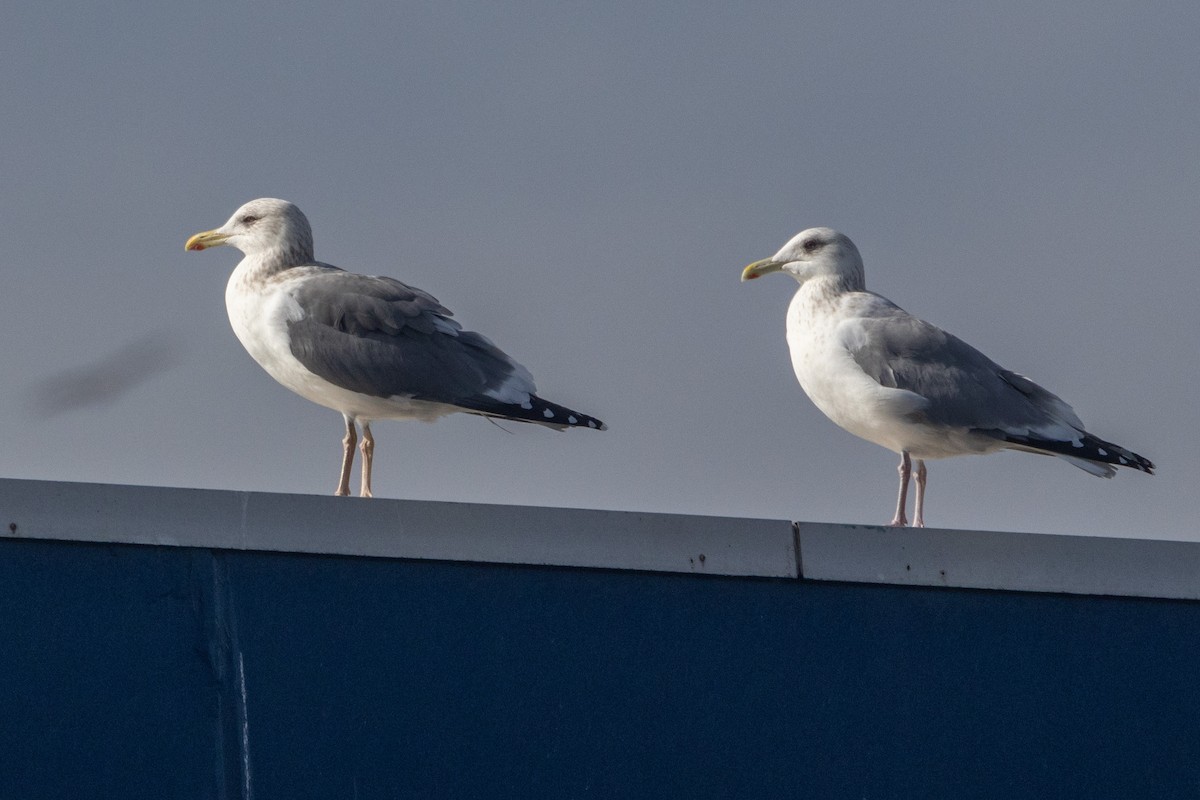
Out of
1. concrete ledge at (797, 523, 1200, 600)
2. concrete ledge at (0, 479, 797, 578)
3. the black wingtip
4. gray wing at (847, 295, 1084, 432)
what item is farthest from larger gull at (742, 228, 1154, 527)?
concrete ledge at (0, 479, 797, 578)

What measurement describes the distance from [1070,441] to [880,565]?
117 inches

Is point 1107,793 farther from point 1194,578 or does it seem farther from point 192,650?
point 192,650

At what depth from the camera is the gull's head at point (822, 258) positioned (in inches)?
406

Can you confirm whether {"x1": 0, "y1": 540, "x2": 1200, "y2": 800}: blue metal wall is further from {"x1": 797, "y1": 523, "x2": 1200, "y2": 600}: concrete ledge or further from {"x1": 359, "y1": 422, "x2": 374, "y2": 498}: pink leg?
{"x1": 359, "y1": 422, "x2": 374, "y2": 498}: pink leg

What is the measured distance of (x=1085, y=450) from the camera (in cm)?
941

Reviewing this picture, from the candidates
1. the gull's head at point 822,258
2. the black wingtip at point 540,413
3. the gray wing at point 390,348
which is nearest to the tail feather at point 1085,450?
the gull's head at point 822,258

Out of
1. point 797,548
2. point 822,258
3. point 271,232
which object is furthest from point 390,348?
point 797,548

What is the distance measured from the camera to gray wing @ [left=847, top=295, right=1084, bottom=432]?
364 inches

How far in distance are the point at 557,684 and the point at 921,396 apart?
3380 mm

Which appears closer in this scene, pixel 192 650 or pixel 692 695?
pixel 192 650

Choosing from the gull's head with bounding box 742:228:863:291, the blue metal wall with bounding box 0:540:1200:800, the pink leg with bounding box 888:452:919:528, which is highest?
the gull's head with bounding box 742:228:863:291

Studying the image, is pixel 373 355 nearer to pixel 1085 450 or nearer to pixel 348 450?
pixel 348 450

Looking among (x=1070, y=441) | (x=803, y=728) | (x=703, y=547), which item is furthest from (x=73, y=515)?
(x=1070, y=441)

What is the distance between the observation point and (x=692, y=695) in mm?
6730
